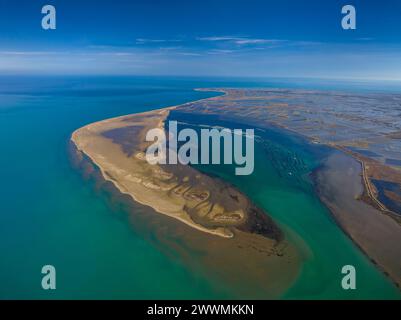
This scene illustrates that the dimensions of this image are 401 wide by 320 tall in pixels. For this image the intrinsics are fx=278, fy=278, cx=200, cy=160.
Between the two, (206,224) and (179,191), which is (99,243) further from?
(179,191)

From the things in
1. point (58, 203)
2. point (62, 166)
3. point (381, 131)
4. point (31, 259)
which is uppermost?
point (381, 131)

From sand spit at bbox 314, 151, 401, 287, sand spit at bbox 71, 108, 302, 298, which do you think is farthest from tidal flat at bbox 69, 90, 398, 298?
sand spit at bbox 314, 151, 401, 287

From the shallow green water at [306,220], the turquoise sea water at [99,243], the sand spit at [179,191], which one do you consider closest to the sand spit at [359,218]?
the shallow green water at [306,220]

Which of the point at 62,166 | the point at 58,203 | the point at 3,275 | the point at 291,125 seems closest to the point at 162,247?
the point at 3,275

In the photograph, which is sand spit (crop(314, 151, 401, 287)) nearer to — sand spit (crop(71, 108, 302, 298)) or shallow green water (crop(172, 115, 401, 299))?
shallow green water (crop(172, 115, 401, 299))

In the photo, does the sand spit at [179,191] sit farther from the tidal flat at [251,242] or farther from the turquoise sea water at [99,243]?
the turquoise sea water at [99,243]

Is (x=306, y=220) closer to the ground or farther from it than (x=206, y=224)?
closer to the ground

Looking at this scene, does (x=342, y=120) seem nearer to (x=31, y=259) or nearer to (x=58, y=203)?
(x=58, y=203)

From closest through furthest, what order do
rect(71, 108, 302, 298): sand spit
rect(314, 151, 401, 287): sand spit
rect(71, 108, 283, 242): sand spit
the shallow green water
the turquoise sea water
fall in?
1. the turquoise sea water
2. the shallow green water
3. rect(71, 108, 302, 298): sand spit
4. rect(314, 151, 401, 287): sand spit
5. rect(71, 108, 283, 242): sand spit

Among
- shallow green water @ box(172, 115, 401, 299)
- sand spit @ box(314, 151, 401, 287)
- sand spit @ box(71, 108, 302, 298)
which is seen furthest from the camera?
sand spit @ box(314, 151, 401, 287)

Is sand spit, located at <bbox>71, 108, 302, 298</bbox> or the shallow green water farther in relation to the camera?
sand spit, located at <bbox>71, 108, 302, 298</bbox>

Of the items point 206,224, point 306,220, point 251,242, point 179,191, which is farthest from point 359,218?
point 179,191
